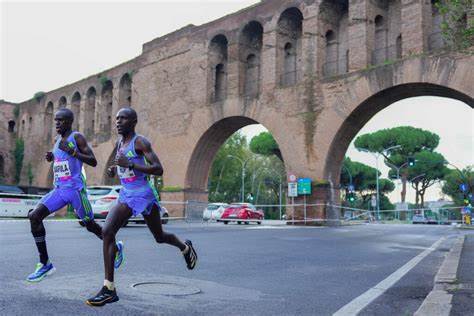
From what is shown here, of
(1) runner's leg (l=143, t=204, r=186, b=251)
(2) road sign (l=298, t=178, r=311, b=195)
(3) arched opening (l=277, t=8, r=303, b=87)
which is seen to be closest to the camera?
(1) runner's leg (l=143, t=204, r=186, b=251)

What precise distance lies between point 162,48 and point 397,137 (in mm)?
35756

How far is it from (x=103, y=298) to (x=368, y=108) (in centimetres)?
2085

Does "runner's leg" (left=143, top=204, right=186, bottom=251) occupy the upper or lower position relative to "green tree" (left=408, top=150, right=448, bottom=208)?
lower

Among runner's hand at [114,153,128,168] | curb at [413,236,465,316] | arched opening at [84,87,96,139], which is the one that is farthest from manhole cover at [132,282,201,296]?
arched opening at [84,87,96,139]

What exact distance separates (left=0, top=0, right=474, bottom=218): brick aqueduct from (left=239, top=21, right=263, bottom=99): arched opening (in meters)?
0.06

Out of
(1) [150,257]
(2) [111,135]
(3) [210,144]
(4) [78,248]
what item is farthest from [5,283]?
(2) [111,135]

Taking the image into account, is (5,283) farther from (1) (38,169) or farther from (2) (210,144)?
(1) (38,169)

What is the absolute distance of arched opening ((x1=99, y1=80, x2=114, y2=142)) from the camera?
1534 inches

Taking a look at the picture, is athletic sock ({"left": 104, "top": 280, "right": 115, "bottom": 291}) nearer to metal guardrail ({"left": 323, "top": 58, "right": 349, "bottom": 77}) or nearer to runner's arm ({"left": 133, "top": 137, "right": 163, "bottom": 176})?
runner's arm ({"left": 133, "top": 137, "right": 163, "bottom": 176})

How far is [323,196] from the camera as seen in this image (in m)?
24.0

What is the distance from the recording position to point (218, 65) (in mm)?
31219

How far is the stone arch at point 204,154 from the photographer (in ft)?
99.1

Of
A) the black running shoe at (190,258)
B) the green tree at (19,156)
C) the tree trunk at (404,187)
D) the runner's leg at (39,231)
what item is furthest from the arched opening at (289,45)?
the tree trunk at (404,187)

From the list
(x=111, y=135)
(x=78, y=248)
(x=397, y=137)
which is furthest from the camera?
(x=397, y=137)
